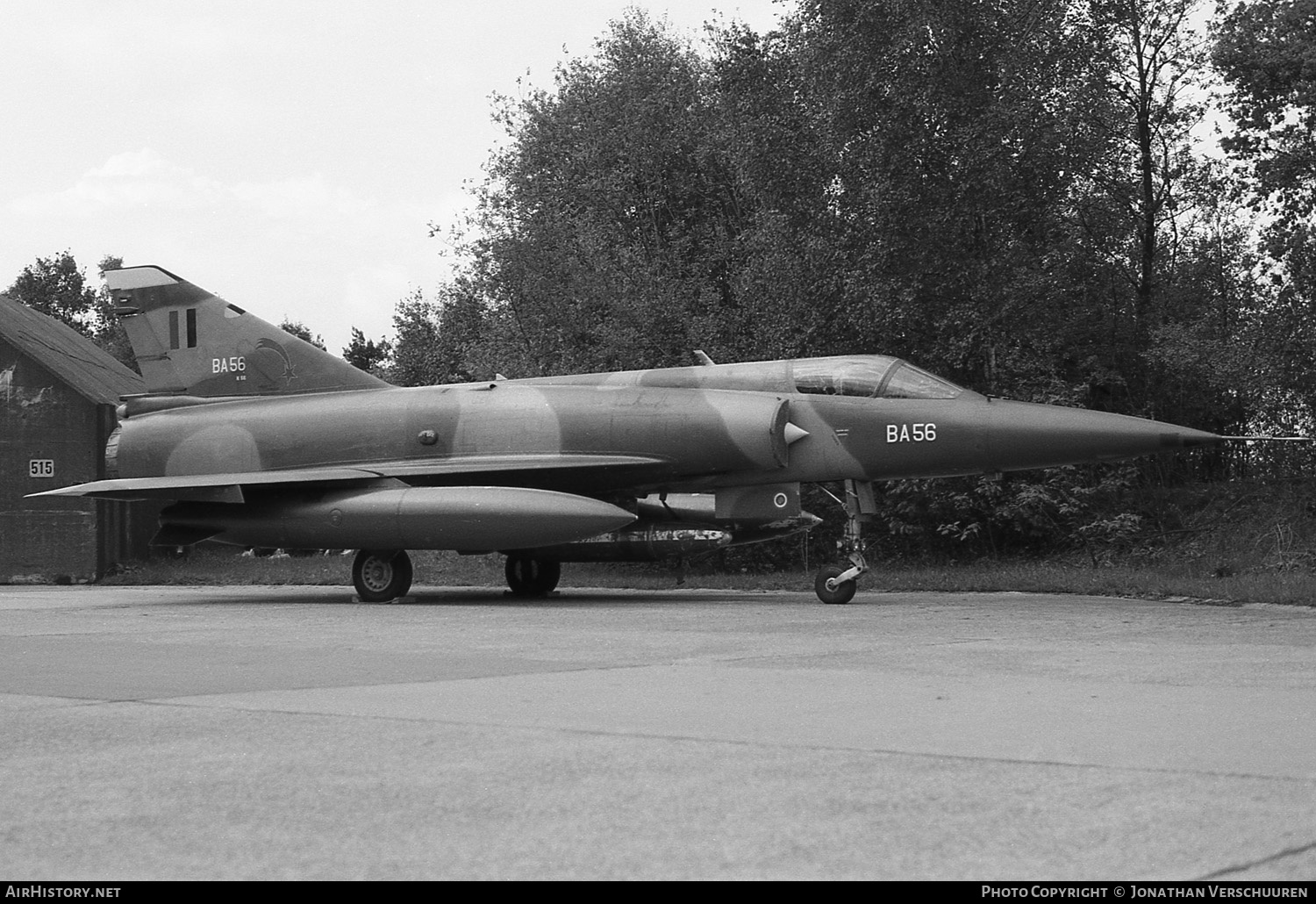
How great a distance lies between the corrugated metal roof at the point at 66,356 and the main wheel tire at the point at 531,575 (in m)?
10.0

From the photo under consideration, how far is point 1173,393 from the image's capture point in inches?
987

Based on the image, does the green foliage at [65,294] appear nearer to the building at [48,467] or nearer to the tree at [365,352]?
the tree at [365,352]

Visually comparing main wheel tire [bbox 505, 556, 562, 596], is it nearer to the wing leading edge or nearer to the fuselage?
the fuselage

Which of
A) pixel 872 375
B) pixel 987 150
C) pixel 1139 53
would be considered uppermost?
pixel 1139 53

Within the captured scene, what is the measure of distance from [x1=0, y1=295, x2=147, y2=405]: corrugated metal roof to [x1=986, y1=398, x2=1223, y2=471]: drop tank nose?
16.3 m

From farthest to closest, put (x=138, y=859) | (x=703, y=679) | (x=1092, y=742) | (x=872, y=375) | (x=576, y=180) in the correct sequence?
(x=576, y=180), (x=872, y=375), (x=703, y=679), (x=1092, y=742), (x=138, y=859)

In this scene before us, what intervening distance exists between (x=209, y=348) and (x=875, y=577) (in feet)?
30.6

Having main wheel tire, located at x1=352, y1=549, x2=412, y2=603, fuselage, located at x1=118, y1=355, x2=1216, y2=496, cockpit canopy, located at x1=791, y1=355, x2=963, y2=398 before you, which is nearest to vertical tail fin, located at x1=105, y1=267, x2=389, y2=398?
fuselage, located at x1=118, y1=355, x2=1216, y2=496

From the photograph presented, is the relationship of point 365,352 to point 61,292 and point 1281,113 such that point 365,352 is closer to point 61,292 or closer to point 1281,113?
point 61,292

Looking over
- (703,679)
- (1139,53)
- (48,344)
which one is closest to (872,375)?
(703,679)

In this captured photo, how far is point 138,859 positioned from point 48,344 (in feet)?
90.2

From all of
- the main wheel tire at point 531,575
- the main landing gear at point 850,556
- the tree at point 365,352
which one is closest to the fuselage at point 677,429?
the main landing gear at point 850,556

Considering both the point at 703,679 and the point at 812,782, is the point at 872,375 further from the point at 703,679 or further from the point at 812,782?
the point at 812,782

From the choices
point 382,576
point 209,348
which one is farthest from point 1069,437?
point 209,348
